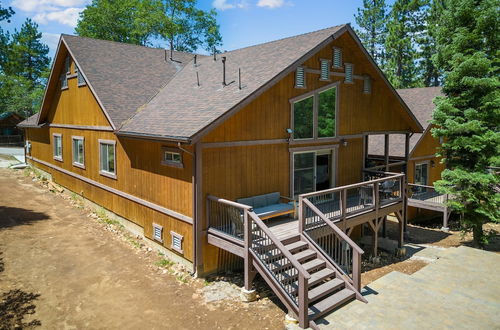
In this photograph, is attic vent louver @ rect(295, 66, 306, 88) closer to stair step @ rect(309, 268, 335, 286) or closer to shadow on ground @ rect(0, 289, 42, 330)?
stair step @ rect(309, 268, 335, 286)

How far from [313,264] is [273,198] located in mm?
2828

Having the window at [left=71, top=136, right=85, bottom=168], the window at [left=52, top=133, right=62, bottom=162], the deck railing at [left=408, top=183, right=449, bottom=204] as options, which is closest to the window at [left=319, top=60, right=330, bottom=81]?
the deck railing at [left=408, top=183, right=449, bottom=204]

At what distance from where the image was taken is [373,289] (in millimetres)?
9359

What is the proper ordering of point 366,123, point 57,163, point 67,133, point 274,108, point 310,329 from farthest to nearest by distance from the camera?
point 57,163
point 67,133
point 366,123
point 274,108
point 310,329

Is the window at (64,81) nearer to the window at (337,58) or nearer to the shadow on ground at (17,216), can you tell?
the shadow on ground at (17,216)

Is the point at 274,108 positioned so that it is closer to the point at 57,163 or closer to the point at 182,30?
the point at 57,163

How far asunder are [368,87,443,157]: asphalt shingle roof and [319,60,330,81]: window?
7.55 meters

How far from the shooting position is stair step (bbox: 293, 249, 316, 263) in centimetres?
905

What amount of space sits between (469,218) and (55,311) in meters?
14.5

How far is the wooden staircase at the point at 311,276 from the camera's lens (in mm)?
8156

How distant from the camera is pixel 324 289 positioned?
849cm

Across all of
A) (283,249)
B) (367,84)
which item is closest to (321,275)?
(283,249)

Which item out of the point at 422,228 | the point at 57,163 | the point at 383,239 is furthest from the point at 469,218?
the point at 57,163

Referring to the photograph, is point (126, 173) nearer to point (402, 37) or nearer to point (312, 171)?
point (312, 171)
